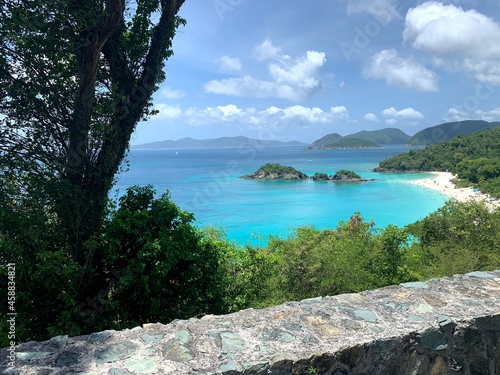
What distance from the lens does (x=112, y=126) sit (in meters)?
7.20

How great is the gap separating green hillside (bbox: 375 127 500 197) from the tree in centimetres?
6059

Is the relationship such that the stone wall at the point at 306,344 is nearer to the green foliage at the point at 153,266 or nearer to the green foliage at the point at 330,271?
the green foliage at the point at 153,266

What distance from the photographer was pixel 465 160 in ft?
242

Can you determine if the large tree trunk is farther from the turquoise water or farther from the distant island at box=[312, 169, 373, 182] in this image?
the distant island at box=[312, 169, 373, 182]

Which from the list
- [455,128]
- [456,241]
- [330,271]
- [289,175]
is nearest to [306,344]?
[330,271]

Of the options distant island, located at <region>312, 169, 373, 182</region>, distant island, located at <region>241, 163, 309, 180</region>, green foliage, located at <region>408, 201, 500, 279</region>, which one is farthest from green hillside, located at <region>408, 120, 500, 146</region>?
green foliage, located at <region>408, 201, 500, 279</region>

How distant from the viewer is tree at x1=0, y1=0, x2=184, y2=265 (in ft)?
19.9

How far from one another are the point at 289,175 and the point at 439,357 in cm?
8235

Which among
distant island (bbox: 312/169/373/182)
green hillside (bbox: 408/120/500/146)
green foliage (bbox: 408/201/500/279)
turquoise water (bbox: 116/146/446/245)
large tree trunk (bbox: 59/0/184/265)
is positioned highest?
green hillside (bbox: 408/120/500/146)

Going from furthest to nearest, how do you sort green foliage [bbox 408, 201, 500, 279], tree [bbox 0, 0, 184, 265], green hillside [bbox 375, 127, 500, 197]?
1. green hillside [bbox 375, 127, 500, 197]
2. green foliage [bbox 408, 201, 500, 279]
3. tree [bbox 0, 0, 184, 265]

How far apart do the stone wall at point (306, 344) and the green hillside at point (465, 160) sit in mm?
61486

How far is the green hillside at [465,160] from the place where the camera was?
60531 millimetres

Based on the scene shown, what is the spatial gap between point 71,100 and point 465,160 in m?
82.8

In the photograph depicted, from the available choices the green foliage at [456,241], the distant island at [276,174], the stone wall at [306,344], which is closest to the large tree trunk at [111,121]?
the stone wall at [306,344]
